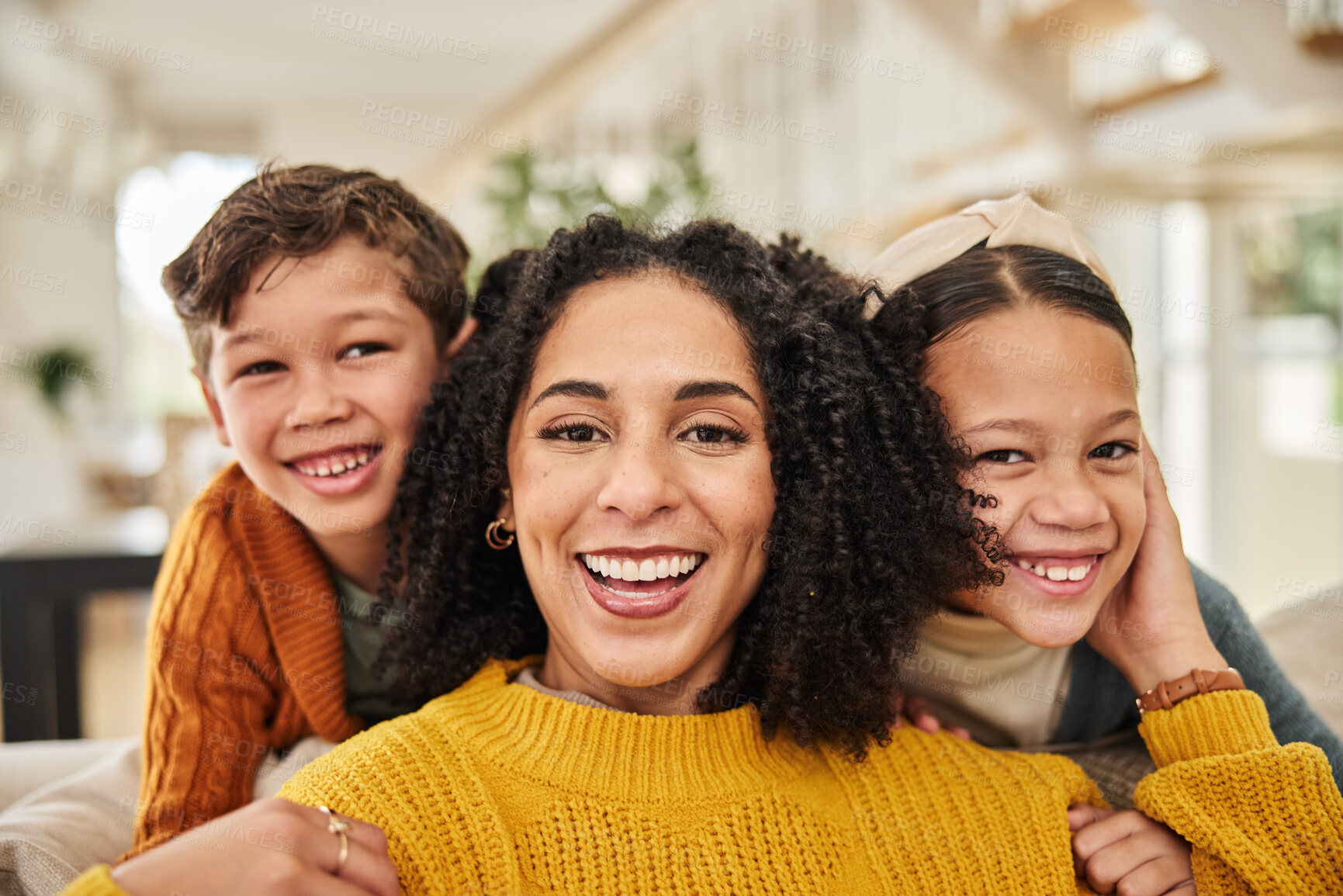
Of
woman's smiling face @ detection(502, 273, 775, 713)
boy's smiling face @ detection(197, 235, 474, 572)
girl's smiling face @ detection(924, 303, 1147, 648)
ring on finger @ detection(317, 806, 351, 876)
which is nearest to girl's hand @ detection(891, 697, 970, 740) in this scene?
girl's smiling face @ detection(924, 303, 1147, 648)

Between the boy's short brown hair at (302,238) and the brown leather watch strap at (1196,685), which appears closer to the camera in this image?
the brown leather watch strap at (1196,685)

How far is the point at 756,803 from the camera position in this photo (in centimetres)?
119

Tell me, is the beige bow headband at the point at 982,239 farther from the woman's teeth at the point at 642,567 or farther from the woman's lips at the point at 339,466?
the woman's lips at the point at 339,466

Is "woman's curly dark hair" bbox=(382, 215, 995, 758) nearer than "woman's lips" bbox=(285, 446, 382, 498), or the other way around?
"woman's curly dark hair" bbox=(382, 215, 995, 758)

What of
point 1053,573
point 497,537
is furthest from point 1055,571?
point 497,537

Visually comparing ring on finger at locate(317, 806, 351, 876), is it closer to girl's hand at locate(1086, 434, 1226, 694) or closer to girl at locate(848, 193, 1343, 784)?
girl at locate(848, 193, 1343, 784)

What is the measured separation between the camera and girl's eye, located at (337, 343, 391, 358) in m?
1.56

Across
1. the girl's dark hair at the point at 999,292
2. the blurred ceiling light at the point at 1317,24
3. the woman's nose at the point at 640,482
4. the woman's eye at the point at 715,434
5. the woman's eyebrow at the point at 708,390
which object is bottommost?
the woman's nose at the point at 640,482

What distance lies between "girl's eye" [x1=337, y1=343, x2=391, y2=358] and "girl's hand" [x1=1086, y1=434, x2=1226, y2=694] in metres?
1.23

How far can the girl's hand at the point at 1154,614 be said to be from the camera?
4.64ft

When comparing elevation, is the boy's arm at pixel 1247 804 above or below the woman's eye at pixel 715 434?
below

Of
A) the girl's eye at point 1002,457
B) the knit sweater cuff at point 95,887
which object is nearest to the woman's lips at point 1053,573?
the girl's eye at point 1002,457

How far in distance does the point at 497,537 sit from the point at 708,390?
46 cm

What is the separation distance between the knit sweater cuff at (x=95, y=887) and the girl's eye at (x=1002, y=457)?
1102 mm
